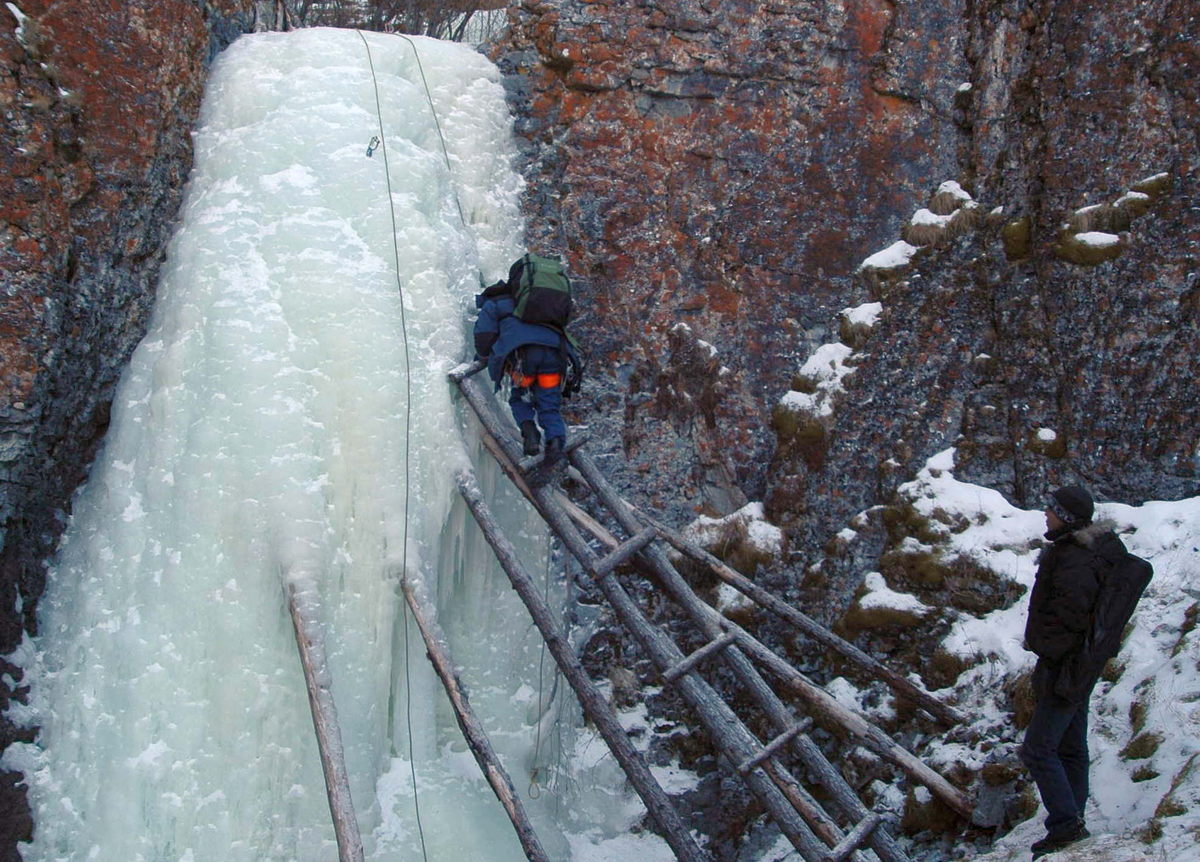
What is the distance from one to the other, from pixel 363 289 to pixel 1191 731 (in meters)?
4.61

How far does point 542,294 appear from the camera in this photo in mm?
5133

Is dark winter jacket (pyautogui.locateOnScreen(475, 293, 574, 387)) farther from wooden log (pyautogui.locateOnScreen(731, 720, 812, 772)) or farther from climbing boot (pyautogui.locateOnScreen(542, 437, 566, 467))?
wooden log (pyautogui.locateOnScreen(731, 720, 812, 772))

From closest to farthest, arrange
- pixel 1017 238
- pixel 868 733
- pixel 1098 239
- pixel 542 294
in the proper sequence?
pixel 868 733 → pixel 542 294 → pixel 1098 239 → pixel 1017 238

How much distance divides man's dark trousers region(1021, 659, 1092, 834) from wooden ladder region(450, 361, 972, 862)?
0.86 m

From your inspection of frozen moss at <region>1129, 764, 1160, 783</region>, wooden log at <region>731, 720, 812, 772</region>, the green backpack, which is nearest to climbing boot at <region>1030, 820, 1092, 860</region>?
frozen moss at <region>1129, 764, 1160, 783</region>

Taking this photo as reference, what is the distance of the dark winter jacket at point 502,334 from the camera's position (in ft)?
16.9

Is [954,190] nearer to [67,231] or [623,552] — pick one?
[623,552]

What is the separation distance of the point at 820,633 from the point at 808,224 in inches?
110

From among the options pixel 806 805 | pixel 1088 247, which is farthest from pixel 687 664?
pixel 1088 247

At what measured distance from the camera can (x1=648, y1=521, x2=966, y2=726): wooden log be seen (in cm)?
524

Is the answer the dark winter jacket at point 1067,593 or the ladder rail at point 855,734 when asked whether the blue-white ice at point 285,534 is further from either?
the dark winter jacket at point 1067,593

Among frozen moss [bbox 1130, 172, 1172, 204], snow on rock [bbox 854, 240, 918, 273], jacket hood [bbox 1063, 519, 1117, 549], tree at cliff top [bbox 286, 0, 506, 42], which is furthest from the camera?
tree at cliff top [bbox 286, 0, 506, 42]

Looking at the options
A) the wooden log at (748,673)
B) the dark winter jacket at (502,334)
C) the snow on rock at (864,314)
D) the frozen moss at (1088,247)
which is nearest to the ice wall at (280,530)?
the dark winter jacket at (502,334)

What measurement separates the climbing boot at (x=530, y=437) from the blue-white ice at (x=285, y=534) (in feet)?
1.45
